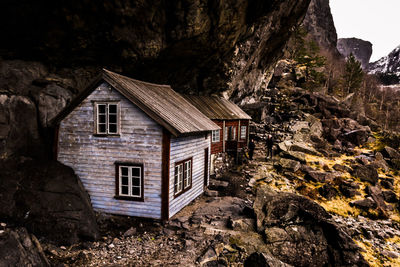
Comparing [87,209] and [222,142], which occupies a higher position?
[222,142]

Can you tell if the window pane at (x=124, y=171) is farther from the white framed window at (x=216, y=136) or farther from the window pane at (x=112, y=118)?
the white framed window at (x=216, y=136)

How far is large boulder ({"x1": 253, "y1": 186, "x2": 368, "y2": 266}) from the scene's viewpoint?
9.51 meters

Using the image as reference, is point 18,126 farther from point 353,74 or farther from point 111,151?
point 353,74

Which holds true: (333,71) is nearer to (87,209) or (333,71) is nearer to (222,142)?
(222,142)

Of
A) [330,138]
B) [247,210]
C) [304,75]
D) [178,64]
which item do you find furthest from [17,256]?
[304,75]

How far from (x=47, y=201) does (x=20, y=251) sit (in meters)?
3.40

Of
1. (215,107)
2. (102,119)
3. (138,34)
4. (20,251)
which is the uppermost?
(138,34)

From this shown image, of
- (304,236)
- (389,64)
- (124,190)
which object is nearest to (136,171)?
(124,190)

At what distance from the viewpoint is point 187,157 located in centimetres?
1360

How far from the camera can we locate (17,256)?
7582mm

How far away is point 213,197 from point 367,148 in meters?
26.3

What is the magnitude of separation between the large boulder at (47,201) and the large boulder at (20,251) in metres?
1.70

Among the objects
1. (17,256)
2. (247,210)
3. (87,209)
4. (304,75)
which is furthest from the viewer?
(304,75)

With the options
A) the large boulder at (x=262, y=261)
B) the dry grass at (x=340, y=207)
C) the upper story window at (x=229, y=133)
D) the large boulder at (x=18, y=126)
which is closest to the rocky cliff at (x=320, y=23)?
the upper story window at (x=229, y=133)
